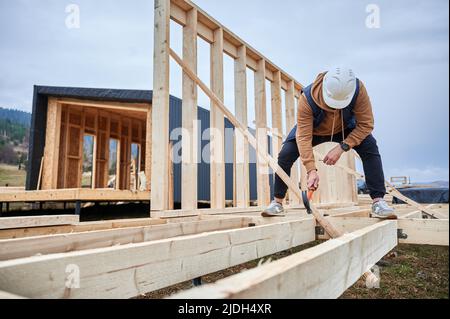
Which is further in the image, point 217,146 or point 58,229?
point 217,146

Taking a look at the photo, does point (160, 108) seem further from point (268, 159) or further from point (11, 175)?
point (11, 175)

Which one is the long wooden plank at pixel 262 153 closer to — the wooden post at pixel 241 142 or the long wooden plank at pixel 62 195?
the wooden post at pixel 241 142

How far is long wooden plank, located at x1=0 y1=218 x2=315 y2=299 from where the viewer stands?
3.02ft

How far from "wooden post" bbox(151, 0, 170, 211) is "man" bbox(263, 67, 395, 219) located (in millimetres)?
1162

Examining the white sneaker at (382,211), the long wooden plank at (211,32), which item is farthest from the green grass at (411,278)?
the long wooden plank at (211,32)

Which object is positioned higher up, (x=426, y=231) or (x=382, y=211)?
(x=382, y=211)

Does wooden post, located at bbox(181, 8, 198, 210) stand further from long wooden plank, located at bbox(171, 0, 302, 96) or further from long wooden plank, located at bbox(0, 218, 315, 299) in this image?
long wooden plank, located at bbox(0, 218, 315, 299)

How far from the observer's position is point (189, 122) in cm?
367

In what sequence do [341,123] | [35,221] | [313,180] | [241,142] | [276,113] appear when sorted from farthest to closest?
1. [276,113]
2. [241,142]
3. [341,123]
4. [313,180]
5. [35,221]

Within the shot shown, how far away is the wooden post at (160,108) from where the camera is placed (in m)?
3.21

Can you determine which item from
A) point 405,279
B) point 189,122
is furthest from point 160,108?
point 405,279

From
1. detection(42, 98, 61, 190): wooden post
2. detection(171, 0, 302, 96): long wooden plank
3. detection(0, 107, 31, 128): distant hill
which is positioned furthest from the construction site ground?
detection(0, 107, 31, 128): distant hill

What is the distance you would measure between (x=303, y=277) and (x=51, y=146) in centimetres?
996
